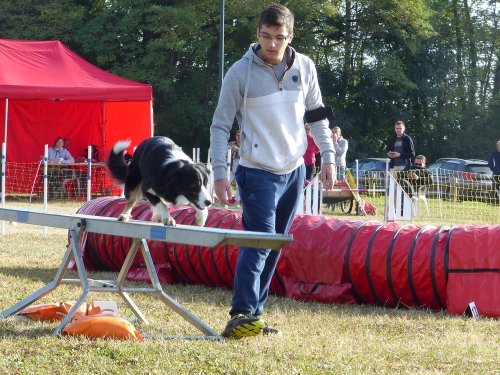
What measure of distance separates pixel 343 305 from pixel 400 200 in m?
7.81

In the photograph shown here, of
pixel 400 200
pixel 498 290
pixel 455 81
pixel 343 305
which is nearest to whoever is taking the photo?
pixel 498 290

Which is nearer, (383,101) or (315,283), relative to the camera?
(315,283)

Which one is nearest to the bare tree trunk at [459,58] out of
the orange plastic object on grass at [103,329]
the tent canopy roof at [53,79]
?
the tent canopy roof at [53,79]

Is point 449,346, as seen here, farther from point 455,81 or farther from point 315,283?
point 455,81

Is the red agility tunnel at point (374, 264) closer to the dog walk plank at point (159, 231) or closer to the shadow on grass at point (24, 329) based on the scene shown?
the dog walk plank at point (159, 231)

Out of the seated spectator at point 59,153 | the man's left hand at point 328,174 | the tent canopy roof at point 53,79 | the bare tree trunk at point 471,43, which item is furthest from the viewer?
the bare tree trunk at point 471,43

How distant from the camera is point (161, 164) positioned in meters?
5.80

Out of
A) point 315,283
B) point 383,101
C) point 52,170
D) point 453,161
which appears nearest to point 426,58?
point 383,101

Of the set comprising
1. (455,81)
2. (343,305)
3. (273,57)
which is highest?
(455,81)

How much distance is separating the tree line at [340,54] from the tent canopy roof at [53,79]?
424 inches

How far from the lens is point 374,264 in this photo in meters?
6.02

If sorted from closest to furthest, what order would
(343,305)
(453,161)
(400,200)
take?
1. (343,305)
2. (400,200)
3. (453,161)

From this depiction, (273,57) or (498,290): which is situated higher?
(273,57)

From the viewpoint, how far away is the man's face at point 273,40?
14.3 feet
